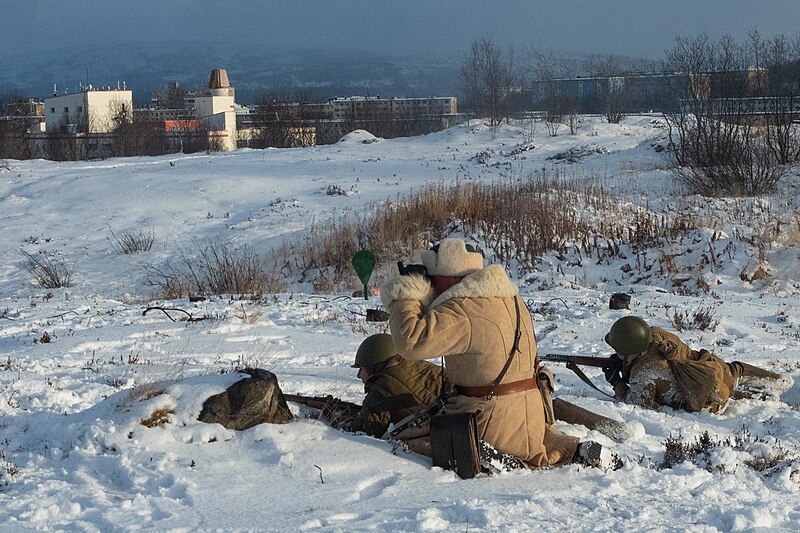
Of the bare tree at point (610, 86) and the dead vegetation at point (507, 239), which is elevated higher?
the bare tree at point (610, 86)

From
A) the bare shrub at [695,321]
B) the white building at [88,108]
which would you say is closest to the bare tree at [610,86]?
the bare shrub at [695,321]

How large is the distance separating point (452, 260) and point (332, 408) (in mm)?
1591

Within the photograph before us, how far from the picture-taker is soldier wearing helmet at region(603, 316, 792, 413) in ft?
21.7

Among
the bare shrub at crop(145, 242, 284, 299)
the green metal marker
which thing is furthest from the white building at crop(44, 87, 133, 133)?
the green metal marker

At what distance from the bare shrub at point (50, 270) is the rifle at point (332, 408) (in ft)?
36.8

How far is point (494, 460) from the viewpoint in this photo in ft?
15.9

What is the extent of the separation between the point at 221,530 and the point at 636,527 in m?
1.88

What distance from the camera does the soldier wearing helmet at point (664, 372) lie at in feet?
21.7

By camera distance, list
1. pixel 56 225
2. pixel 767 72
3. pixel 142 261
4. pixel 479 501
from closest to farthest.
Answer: pixel 479 501 < pixel 142 261 < pixel 56 225 < pixel 767 72

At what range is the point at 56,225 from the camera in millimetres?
21625

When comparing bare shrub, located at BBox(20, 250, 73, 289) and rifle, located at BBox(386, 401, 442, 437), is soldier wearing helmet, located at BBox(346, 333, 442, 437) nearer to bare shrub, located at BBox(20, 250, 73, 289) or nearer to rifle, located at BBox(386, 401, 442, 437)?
rifle, located at BBox(386, 401, 442, 437)

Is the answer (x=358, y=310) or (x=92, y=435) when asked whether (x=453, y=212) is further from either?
(x=92, y=435)

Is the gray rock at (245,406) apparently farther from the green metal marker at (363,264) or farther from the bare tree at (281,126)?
the bare tree at (281,126)

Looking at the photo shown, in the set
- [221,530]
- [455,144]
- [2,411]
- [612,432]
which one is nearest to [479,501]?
[221,530]
